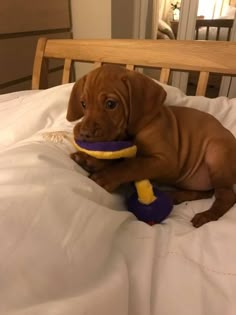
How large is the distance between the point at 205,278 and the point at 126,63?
2.89 feet

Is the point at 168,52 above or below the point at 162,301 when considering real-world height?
above

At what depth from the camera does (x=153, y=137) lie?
0.83 metres

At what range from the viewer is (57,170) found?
0.63 m

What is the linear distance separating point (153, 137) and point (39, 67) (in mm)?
826

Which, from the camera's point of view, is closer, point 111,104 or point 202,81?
point 111,104

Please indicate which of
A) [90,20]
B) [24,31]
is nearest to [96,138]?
[24,31]

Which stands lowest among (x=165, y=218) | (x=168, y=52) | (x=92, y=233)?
(x=165, y=218)

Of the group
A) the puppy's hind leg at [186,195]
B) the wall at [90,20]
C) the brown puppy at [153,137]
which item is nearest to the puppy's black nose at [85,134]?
the brown puppy at [153,137]

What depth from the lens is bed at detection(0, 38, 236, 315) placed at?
0.45 metres

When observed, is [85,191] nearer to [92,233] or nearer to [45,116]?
[92,233]

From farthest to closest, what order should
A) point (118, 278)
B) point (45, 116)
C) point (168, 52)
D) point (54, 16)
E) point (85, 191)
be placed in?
point (54, 16), point (168, 52), point (45, 116), point (85, 191), point (118, 278)

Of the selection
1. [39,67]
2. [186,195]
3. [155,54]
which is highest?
[155,54]

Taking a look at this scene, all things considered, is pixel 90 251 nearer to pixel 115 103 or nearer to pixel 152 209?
pixel 152 209

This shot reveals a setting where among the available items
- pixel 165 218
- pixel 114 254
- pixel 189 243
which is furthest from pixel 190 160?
Answer: pixel 114 254
